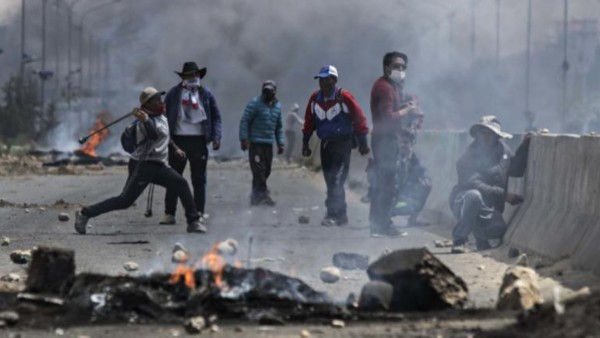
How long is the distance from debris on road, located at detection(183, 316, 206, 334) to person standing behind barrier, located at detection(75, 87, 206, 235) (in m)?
6.22

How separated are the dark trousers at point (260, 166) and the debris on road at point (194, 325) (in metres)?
11.9

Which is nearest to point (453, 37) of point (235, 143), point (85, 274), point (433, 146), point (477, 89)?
point (477, 89)

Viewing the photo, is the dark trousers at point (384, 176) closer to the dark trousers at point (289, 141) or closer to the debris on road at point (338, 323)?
the debris on road at point (338, 323)

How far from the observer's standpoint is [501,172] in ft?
39.9

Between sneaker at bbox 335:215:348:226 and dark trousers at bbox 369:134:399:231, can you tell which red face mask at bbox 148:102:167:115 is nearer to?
dark trousers at bbox 369:134:399:231

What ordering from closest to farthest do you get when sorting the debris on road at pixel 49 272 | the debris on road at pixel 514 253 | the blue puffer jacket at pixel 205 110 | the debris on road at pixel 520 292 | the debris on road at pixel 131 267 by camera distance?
the debris on road at pixel 520 292, the debris on road at pixel 49 272, the debris on road at pixel 131 267, the debris on road at pixel 514 253, the blue puffer jacket at pixel 205 110

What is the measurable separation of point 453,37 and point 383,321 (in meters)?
61.5

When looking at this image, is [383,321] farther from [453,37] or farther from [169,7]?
[169,7]

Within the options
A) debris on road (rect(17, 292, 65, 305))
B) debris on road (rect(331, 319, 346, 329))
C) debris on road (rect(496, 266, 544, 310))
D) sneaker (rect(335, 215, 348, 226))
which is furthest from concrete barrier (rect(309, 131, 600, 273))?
debris on road (rect(17, 292, 65, 305))

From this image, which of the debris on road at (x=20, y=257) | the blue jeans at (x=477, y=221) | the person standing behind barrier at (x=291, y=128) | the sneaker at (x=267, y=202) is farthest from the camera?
the person standing behind barrier at (x=291, y=128)

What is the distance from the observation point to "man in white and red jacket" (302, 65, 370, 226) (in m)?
15.2

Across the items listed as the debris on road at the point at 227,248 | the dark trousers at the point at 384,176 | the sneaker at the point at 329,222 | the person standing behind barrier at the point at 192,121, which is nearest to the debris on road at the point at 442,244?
the dark trousers at the point at 384,176

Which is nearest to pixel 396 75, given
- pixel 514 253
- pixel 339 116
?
pixel 339 116

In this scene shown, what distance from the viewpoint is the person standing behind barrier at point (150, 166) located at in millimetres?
13484
